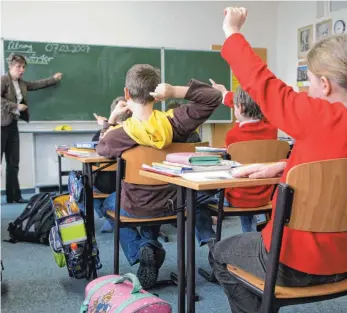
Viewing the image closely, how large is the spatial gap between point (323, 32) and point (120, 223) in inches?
174

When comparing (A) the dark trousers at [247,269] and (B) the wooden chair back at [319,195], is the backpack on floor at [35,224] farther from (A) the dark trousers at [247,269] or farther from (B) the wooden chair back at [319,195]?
(B) the wooden chair back at [319,195]

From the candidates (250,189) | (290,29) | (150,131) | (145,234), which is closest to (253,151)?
(250,189)

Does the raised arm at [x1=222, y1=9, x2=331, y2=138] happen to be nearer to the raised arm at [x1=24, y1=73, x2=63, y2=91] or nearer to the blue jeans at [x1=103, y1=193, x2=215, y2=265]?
the blue jeans at [x1=103, y1=193, x2=215, y2=265]

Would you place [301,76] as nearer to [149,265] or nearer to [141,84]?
[141,84]

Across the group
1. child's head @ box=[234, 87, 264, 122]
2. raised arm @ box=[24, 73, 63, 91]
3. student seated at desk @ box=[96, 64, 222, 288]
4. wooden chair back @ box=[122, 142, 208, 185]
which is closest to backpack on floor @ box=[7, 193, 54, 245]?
student seated at desk @ box=[96, 64, 222, 288]

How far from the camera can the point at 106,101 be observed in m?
5.54

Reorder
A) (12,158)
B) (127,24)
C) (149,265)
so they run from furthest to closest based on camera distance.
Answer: (127,24)
(12,158)
(149,265)

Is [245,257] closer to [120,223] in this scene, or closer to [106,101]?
[120,223]

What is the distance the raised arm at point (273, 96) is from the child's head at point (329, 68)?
0.08 m

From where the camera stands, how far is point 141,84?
7.30 feet

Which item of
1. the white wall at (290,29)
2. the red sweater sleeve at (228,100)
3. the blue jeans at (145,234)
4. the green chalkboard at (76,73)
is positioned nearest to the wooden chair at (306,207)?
the blue jeans at (145,234)

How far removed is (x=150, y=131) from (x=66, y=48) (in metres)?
3.59

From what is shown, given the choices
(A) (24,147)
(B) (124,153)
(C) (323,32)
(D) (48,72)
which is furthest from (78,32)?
(B) (124,153)

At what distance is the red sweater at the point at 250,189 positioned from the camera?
2322mm
